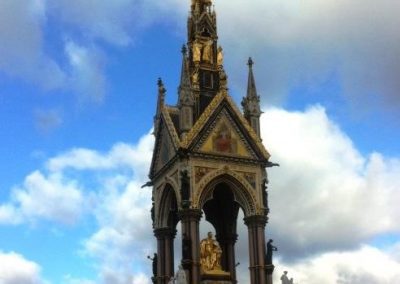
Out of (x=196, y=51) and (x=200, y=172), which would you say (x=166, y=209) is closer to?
(x=200, y=172)

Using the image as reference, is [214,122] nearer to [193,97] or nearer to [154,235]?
[193,97]

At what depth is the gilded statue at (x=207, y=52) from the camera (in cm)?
3456

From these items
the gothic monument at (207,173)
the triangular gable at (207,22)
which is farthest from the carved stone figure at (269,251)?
the triangular gable at (207,22)

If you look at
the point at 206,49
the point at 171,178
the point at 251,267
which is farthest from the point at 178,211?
the point at 206,49

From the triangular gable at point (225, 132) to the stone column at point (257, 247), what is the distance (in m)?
2.79

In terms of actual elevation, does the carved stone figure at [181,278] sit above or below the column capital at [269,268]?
below

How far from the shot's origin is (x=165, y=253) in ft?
107

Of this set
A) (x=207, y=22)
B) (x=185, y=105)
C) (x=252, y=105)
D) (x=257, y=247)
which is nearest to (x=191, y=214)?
(x=257, y=247)

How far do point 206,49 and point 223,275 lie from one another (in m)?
10.7

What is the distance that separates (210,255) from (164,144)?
17.7ft

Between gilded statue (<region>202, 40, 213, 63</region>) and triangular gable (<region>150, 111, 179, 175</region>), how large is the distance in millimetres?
3485

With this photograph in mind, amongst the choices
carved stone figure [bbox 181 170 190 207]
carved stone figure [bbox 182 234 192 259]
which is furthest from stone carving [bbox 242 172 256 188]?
carved stone figure [bbox 182 234 192 259]

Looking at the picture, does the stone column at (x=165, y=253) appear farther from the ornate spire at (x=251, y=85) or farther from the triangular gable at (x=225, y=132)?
the ornate spire at (x=251, y=85)

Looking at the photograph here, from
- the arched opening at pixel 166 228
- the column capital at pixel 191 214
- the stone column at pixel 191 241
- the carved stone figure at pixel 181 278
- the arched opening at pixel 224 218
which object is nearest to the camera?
the carved stone figure at pixel 181 278
